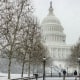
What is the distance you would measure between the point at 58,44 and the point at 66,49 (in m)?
5.48

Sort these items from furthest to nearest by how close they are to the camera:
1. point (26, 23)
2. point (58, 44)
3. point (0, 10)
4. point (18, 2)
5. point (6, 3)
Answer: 1. point (58, 44)
2. point (26, 23)
3. point (18, 2)
4. point (6, 3)
5. point (0, 10)

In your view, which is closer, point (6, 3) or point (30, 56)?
point (6, 3)

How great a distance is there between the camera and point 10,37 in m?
35.9

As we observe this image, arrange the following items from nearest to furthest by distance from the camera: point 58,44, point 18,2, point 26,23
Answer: point 18,2 → point 26,23 → point 58,44

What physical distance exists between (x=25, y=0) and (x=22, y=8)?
88 centimetres

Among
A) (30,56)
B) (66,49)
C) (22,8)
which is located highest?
(66,49)

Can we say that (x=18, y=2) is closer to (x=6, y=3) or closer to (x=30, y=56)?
(x=6, y=3)

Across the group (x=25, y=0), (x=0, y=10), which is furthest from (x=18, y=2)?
(x=0, y=10)

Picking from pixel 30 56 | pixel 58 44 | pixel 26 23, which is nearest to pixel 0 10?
pixel 26 23

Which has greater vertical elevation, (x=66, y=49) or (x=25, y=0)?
(x=66, y=49)

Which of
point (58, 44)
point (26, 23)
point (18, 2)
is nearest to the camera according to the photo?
point (18, 2)

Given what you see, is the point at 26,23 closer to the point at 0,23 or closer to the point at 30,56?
the point at 0,23

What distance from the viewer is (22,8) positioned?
3544 centimetres

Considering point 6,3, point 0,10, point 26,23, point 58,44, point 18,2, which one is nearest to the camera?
point 0,10
